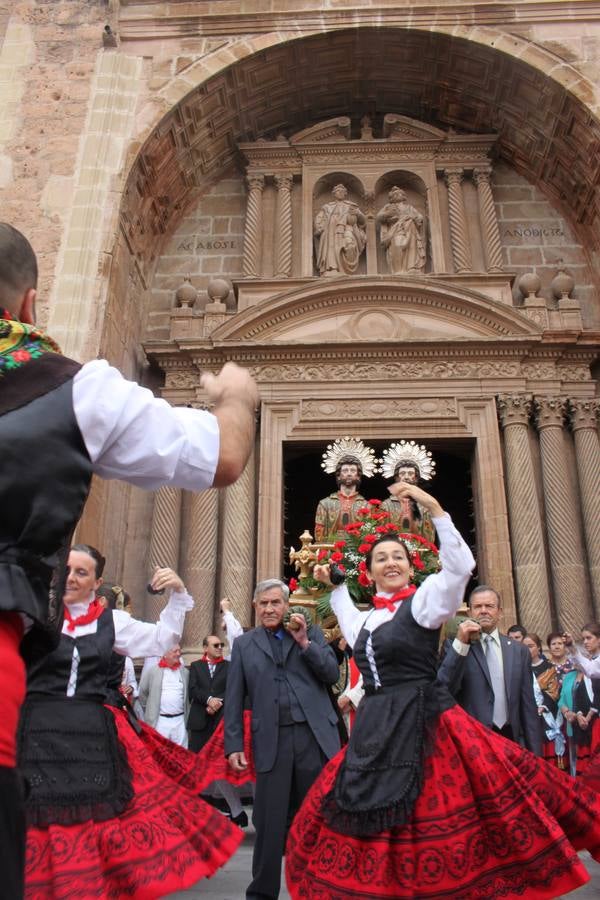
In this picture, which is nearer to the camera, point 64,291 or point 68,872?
point 68,872

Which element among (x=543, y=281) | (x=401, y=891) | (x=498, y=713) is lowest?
(x=401, y=891)

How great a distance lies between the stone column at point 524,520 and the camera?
399 inches

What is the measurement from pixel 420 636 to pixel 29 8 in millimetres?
13433

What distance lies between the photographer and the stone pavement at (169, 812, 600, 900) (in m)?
4.20

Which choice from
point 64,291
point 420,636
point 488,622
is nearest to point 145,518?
point 64,291

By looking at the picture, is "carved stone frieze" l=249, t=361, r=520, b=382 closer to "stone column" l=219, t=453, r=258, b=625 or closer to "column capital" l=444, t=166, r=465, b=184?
"stone column" l=219, t=453, r=258, b=625

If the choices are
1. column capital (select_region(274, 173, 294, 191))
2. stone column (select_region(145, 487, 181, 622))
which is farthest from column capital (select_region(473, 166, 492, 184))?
stone column (select_region(145, 487, 181, 622))

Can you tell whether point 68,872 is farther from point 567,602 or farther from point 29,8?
point 29,8

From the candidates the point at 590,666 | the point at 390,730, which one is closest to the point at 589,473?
the point at 590,666

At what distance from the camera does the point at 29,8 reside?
12.8 metres

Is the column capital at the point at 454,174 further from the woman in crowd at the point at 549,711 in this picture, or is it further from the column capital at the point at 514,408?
the woman in crowd at the point at 549,711

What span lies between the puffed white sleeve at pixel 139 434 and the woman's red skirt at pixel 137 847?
6.16 feet

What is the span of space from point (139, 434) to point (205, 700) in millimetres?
6335

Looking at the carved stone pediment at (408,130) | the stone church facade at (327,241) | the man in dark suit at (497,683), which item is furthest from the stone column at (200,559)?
the carved stone pediment at (408,130)
